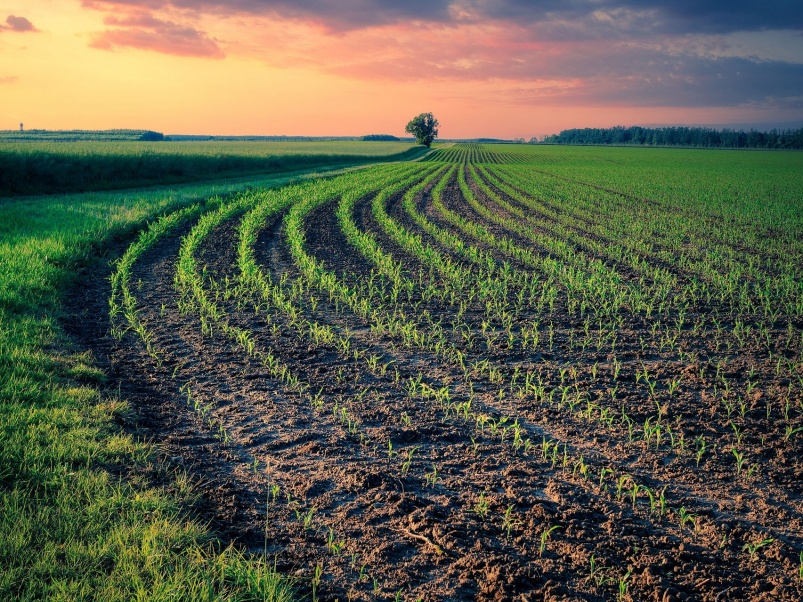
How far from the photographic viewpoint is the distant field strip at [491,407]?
11.8 ft

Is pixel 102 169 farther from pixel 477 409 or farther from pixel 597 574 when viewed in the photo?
pixel 597 574

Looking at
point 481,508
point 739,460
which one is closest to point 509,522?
point 481,508

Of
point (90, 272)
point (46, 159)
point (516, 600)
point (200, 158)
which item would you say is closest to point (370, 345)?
point (516, 600)

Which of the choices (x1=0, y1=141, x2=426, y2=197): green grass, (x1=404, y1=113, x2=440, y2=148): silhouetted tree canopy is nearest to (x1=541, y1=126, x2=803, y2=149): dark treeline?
(x1=404, y1=113, x2=440, y2=148): silhouetted tree canopy

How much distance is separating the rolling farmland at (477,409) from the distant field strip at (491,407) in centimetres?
2

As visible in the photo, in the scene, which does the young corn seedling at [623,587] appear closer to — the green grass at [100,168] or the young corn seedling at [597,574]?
the young corn seedling at [597,574]

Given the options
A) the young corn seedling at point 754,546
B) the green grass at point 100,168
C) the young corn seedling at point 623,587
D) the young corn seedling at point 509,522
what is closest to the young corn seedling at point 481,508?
the young corn seedling at point 509,522

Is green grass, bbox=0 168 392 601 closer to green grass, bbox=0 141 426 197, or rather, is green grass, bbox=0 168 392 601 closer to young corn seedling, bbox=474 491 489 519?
young corn seedling, bbox=474 491 489 519

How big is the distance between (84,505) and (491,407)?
11.6 ft

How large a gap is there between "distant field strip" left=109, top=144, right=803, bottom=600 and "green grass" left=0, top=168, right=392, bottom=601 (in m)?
0.44

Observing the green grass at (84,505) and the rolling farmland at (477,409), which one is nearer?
the green grass at (84,505)

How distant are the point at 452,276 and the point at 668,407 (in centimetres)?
584

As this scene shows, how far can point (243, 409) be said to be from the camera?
559cm

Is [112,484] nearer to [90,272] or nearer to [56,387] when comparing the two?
[56,387]
